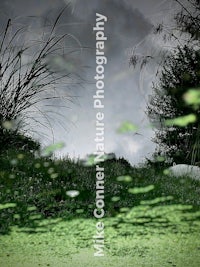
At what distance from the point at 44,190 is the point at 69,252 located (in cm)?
288

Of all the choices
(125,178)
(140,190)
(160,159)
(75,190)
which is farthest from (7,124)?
(160,159)

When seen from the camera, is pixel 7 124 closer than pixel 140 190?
Yes

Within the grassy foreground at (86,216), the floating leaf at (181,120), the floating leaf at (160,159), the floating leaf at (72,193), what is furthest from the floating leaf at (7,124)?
the floating leaf at (160,159)

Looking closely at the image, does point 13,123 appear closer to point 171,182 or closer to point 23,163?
point 23,163

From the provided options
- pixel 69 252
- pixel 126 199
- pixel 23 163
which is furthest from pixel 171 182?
pixel 69 252

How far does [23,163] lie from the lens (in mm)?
8969

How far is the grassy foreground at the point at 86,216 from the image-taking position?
4309mm

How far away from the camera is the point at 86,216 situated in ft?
20.3

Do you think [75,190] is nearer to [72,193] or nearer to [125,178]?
[72,193]

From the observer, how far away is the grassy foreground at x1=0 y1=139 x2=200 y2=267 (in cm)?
431

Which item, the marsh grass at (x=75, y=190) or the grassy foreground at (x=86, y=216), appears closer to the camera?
the grassy foreground at (x=86, y=216)

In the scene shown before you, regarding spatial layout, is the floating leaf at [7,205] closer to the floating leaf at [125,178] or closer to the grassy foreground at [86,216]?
the grassy foreground at [86,216]

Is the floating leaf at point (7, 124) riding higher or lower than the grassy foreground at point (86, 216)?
higher

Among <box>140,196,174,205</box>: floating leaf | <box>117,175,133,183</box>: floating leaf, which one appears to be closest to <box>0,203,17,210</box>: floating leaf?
<box>140,196,174,205</box>: floating leaf
